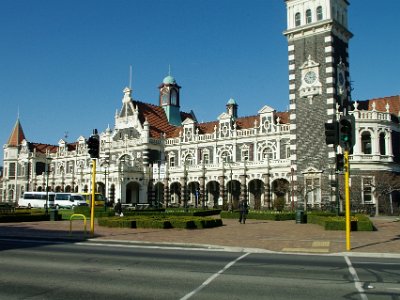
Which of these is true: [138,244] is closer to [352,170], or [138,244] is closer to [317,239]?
[317,239]

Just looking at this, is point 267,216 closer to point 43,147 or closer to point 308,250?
point 308,250

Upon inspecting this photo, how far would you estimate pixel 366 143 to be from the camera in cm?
5009

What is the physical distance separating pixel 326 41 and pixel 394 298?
4507cm

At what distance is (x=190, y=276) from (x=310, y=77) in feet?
141

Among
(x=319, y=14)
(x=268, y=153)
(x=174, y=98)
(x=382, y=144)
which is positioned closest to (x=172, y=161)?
(x=174, y=98)

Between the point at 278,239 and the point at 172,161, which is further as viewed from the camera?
the point at 172,161

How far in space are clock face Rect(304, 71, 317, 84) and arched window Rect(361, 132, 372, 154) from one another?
27.6ft

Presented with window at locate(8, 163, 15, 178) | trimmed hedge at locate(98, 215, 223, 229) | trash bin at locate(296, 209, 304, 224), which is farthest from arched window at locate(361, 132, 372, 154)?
window at locate(8, 163, 15, 178)

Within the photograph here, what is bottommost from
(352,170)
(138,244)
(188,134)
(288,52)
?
(138,244)

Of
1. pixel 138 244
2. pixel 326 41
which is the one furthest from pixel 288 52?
pixel 138 244

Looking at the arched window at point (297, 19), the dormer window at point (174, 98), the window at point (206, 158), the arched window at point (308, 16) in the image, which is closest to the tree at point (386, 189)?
the arched window at point (308, 16)

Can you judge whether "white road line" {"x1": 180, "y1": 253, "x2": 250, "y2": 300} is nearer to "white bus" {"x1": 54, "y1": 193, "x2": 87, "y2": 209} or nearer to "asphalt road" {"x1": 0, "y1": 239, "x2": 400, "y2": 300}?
"asphalt road" {"x1": 0, "y1": 239, "x2": 400, "y2": 300}

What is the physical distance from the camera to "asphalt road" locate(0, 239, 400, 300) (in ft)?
32.4

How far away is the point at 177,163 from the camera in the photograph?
Result: 72312 mm
